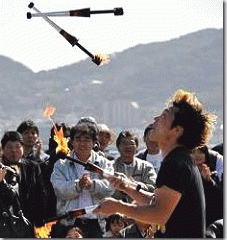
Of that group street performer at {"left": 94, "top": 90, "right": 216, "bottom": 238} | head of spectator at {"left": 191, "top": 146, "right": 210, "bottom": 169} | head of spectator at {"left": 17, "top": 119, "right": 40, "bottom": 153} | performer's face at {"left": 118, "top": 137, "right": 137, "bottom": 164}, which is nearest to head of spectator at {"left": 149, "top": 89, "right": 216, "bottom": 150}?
street performer at {"left": 94, "top": 90, "right": 216, "bottom": 238}

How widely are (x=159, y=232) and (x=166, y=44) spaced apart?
172m

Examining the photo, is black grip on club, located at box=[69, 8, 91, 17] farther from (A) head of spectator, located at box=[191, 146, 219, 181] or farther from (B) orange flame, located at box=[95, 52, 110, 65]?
(A) head of spectator, located at box=[191, 146, 219, 181]

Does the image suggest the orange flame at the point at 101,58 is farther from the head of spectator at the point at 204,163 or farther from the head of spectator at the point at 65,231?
the head of spectator at the point at 65,231

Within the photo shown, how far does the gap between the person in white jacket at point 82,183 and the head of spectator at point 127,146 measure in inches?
26.8

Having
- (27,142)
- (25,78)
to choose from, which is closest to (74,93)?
(25,78)

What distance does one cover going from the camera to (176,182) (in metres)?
5.57

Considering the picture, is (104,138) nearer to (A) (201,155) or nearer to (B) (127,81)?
(A) (201,155)

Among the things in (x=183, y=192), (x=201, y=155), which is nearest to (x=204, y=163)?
(x=201, y=155)

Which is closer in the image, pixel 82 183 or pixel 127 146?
pixel 82 183

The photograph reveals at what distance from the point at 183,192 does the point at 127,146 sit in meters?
3.74

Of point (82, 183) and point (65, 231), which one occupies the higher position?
point (82, 183)

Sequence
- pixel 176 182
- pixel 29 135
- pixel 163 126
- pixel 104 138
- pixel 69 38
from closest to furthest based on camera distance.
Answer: pixel 176 182, pixel 163 126, pixel 69 38, pixel 29 135, pixel 104 138

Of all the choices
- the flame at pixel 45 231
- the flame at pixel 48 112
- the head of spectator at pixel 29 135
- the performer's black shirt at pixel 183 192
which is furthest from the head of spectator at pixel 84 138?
the performer's black shirt at pixel 183 192

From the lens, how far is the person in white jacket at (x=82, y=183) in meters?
8.37
